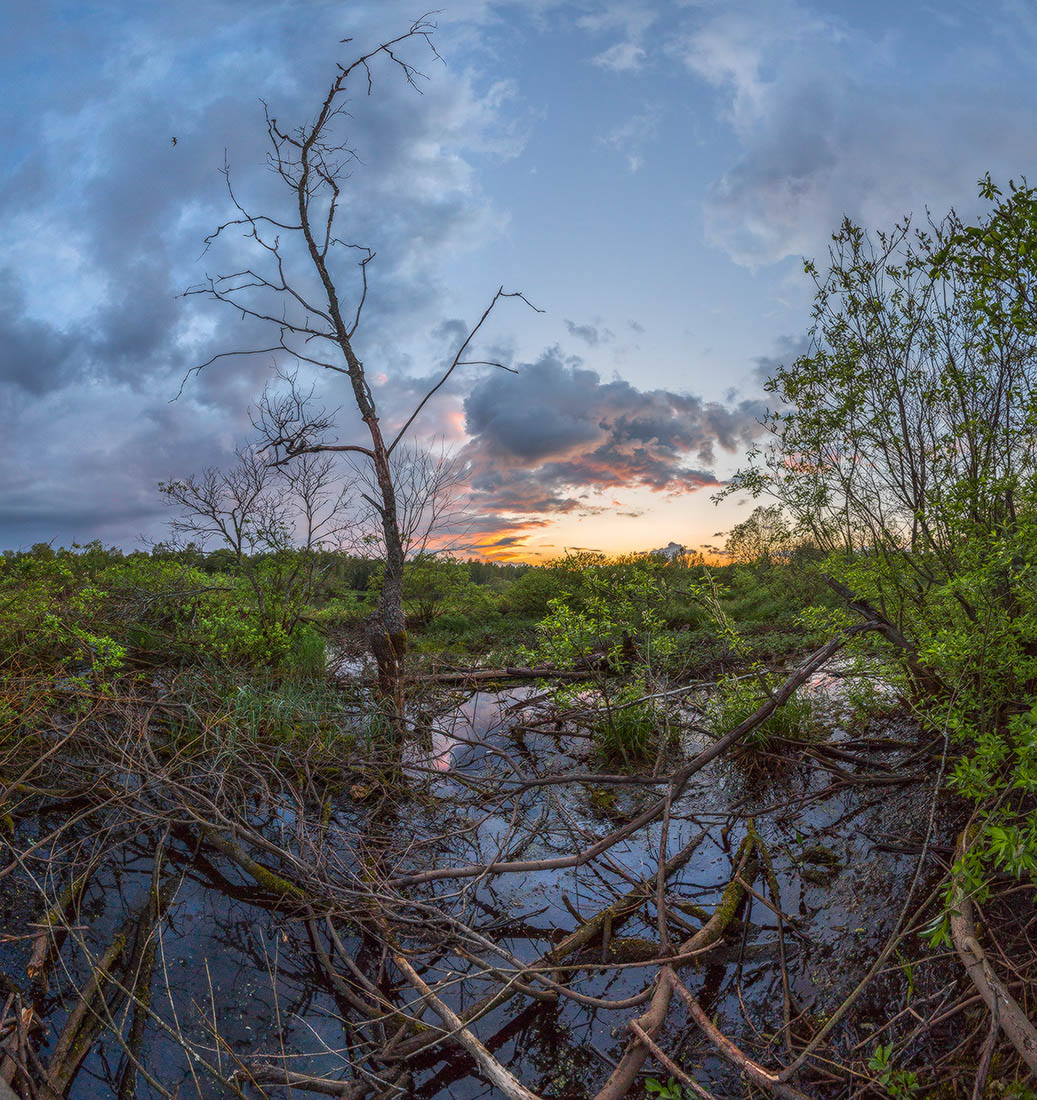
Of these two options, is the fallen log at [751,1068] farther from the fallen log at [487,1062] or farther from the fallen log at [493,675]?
the fallen log at [493,675]

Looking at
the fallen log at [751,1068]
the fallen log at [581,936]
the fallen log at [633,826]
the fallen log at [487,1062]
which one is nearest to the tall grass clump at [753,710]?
the fallen log at [581,936]

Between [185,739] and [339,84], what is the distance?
8.08m

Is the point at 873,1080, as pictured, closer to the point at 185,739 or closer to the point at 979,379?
the point at 979,379

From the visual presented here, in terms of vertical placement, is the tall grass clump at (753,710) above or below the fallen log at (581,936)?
above

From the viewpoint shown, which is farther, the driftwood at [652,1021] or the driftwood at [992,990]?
the driftwood at [652,1021]

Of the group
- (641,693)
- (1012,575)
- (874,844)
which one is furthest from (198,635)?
(1012,575)

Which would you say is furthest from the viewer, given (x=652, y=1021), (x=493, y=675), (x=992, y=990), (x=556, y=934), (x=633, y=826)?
(x=493, y=675)

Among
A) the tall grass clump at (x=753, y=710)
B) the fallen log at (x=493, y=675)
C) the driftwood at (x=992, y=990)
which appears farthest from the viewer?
the fallen log at (x=493, y=675)

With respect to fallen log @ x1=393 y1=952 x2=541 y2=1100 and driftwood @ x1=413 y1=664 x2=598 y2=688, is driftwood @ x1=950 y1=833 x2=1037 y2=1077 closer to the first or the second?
fallen log @ x1=393 y1=952 x2=541 y2=1100

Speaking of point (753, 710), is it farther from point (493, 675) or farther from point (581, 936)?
point (493, 675)

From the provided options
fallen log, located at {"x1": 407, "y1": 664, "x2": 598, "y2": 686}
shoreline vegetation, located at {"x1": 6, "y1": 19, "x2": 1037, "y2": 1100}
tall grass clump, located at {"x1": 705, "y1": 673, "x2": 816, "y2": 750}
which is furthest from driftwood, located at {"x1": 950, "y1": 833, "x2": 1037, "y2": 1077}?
fallen log, located at {"x1": 407, "y1": 664, "x2": 598, "y2": 686}

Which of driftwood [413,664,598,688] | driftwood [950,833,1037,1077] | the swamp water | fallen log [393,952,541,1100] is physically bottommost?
the swamp water

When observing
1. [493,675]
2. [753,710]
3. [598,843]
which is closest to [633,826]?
[598,843]

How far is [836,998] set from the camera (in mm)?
3213
